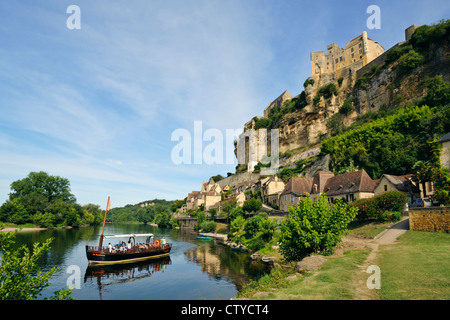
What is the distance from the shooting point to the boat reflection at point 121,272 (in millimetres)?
23606

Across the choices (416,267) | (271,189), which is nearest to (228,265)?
(416,267)

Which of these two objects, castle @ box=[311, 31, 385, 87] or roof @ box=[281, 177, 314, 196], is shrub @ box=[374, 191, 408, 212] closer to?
roof @ box=[281, 177, 314, 196]

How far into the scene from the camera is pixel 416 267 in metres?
12.8

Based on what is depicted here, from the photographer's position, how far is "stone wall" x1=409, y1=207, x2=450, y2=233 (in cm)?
2022

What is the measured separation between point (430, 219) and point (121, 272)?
97.0 feet

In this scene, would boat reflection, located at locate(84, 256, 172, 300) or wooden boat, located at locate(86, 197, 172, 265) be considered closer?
boat reflection, located at locate(84, 256, 172, 300)

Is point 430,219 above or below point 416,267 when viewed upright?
above

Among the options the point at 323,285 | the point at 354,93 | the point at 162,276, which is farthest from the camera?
the point at 354,93

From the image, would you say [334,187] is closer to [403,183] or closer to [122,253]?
[403,183]

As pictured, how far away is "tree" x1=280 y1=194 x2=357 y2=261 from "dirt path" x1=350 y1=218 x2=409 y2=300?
274 cm

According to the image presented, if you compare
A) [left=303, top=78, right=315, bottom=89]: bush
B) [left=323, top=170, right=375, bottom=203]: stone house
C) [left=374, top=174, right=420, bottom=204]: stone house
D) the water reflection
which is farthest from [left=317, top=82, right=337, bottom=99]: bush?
the water reflection

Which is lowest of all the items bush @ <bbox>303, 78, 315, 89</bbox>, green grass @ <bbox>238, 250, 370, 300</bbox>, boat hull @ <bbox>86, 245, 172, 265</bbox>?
boat hull @ <bbox>86, 245, 172, 265</bbox>

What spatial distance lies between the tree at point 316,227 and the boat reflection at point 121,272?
616 inches

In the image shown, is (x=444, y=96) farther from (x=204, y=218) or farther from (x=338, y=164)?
(x=204, y=218)
